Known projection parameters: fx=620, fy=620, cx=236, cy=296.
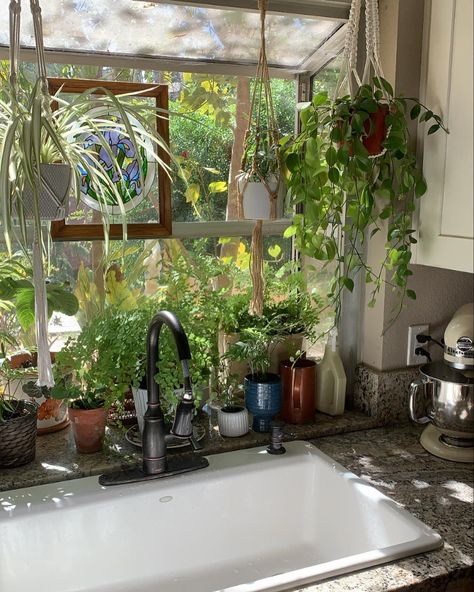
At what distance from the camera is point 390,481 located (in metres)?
1.36

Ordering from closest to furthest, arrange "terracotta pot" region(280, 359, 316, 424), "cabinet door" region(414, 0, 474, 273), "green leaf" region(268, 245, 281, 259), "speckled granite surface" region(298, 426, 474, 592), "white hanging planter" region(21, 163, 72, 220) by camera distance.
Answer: "speckled granite surface" region(298, 426, 474, 592) < "white hanging planter" region(21, 163, 72, 220) < "cabinet door" region(414, 0, 474, 273) < "terracotta pot" region(280, 359, 316, 424) < "green leaf" region(268, 245, 281, 259)

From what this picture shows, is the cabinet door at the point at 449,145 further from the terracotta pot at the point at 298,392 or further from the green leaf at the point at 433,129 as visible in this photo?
the terracotta pot at the point at 298,392

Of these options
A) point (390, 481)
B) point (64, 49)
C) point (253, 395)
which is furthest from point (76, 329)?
point (390, 481)

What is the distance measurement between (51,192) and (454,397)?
3.38ft

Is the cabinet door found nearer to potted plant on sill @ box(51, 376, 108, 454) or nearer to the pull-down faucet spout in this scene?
the pull-down faucet spout

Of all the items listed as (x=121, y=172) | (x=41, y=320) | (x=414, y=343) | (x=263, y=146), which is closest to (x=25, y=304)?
(x=41, y=320)

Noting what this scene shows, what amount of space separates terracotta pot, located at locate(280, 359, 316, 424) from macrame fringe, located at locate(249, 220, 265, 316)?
0.18 metres

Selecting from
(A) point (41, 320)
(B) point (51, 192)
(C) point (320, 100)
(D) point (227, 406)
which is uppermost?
(C) point (320, 100)

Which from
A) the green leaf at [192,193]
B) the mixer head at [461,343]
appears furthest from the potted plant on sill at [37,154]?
the mixer head at [461,343]

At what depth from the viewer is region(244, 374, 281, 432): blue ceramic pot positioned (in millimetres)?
1550

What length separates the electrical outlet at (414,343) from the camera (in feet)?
5.51

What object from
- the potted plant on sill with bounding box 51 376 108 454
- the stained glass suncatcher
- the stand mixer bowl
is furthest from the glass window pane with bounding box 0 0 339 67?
the stand mixer bowl

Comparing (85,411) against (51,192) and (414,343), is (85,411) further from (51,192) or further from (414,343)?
(414,343)

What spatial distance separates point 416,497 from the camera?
1289 millimetres
